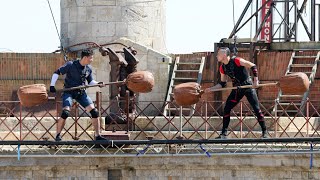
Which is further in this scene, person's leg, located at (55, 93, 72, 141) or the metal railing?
person's leg, located at (55, 93, 72, 141)

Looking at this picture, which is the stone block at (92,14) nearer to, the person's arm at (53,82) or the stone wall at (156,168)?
the person's arm at (53,82)

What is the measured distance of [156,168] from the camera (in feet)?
65.7

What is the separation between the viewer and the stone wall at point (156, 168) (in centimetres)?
1972

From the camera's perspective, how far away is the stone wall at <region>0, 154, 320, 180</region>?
19.7m

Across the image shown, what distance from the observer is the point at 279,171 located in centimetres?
1978

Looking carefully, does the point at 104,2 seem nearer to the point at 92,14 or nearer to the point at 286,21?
the point at 92,14

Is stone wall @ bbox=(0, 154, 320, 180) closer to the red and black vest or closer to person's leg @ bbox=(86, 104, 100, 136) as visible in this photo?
person's leg @ bbox=(86, 104, 100, 136)

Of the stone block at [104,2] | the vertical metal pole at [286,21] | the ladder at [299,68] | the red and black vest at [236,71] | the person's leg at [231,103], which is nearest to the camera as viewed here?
the red and black vest at [236,71]

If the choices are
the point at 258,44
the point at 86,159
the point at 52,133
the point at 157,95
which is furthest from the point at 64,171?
the point at 258,44

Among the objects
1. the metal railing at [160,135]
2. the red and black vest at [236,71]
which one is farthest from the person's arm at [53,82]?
the red and black vest at [236,71]

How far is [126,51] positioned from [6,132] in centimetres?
297

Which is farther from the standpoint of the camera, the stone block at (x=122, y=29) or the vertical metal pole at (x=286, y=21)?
the vertical metal pole at (x=286, y=21)

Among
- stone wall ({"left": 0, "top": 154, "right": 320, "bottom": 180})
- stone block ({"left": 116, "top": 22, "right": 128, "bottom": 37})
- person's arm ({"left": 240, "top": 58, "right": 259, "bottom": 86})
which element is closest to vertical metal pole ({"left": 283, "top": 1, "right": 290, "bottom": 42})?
stone block ({"left": 116, "top": 22, "right": 128, "bottom": 37})

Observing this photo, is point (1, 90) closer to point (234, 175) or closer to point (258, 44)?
point (258, 44)
